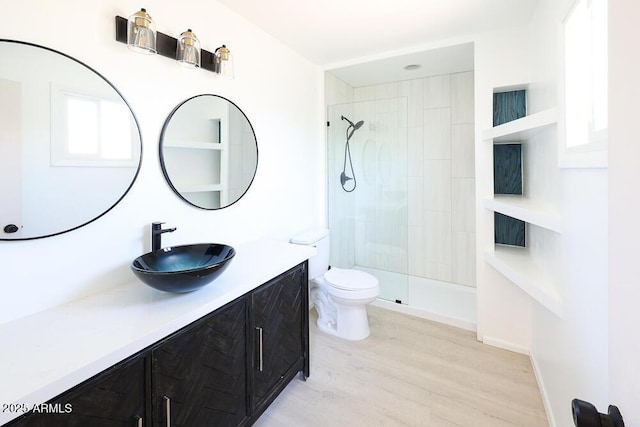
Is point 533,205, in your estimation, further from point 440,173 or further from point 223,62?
point 223,62

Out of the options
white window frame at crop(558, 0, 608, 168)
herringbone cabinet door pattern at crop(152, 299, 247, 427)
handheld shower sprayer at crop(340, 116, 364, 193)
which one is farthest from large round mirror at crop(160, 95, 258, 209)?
white window frame at crop(558, 0, 608, 168)

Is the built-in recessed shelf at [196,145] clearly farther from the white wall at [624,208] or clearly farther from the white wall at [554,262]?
the white wall at [554,262]

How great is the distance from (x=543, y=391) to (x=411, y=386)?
2.60 ft

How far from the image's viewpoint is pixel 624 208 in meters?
0.48

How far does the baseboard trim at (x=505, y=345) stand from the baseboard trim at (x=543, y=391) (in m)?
0.06

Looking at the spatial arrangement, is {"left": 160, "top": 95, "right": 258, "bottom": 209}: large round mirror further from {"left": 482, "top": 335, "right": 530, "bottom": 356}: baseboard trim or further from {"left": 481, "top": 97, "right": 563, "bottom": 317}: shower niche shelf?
{"left": 482, "top": 335, "right": 530, "bottom": 356}: baseboard trim

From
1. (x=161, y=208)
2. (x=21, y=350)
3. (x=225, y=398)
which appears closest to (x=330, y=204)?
(x=161, y=208)

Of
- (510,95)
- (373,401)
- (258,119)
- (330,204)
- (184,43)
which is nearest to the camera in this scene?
(184,43)

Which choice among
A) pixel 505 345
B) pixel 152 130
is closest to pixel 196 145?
pixel 152 130

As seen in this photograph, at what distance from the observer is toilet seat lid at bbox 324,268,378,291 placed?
2398 millimetres

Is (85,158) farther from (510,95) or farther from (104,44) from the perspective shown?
(510,95)

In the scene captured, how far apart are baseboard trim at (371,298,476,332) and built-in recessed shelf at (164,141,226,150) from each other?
86.5 inches

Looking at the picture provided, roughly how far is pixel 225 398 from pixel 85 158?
1.26m

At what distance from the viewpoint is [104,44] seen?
4.37 ft
